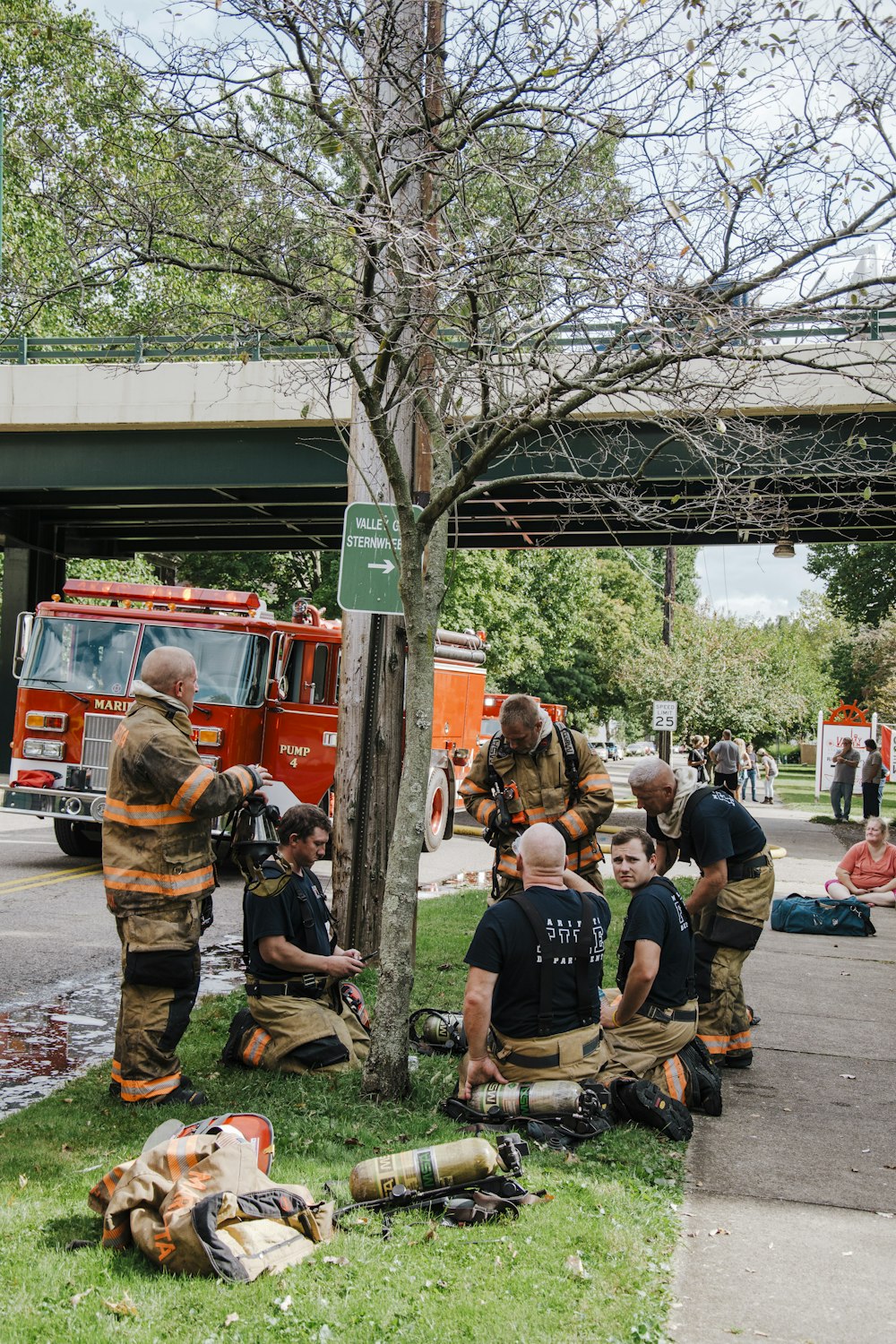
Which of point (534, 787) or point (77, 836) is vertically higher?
point (534, 787)

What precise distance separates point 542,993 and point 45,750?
8.97m

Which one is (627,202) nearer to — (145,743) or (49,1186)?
(145,743)

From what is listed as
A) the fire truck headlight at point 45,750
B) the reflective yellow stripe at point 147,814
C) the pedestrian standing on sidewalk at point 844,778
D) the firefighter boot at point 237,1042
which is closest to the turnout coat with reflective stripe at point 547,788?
the firefighter boot at point 237,1042

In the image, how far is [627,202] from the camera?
19.1 feet

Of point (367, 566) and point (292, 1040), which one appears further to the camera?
point (367, 566)

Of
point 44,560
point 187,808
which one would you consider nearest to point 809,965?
point 187,808

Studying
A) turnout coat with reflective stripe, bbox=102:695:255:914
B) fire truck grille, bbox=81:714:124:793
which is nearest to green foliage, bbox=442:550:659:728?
fire truck grille, bbox=81:714:124:793

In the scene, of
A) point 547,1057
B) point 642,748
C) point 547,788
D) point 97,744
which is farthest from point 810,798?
point 642,748

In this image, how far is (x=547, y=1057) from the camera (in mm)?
4910

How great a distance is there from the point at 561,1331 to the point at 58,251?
5973mm

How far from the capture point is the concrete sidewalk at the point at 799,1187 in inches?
138

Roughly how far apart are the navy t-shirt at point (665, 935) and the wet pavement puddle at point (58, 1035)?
2.71 metres

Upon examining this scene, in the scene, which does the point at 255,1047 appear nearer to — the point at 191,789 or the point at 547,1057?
the point at 191,789

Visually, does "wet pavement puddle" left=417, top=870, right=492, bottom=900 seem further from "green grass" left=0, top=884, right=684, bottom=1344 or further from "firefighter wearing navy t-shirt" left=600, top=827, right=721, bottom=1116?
"green grass" left=0, top=884, right=684, bottom=1344
